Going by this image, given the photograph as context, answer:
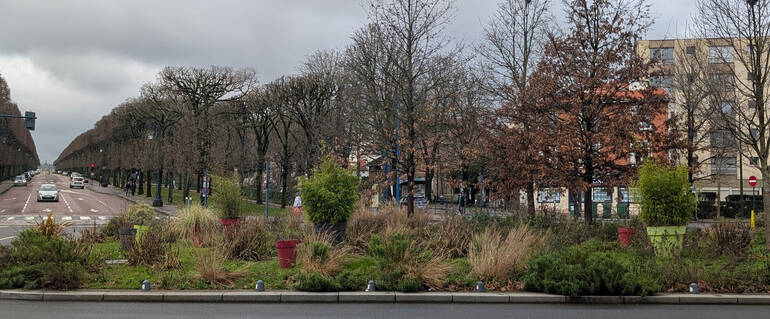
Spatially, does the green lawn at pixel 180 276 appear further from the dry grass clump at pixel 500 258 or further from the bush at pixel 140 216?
the bush at pixel 140 216

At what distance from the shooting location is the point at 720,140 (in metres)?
37.6

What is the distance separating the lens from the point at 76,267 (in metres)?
11.2

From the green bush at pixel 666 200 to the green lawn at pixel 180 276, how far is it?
816cm

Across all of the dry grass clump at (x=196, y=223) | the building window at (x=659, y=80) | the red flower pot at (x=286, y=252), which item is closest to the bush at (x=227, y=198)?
the dry grass clump at (x=196, y=223)

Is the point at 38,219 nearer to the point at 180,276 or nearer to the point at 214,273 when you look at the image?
the point at 180,276

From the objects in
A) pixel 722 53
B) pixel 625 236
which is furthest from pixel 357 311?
pixel 722 53

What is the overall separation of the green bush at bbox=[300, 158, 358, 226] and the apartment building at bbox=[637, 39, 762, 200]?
9.23 meters

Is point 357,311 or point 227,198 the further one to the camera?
point 227,198

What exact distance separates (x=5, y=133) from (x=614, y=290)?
75.6m

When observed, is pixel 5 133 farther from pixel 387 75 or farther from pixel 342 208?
pixel 342 208

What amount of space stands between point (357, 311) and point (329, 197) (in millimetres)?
5359

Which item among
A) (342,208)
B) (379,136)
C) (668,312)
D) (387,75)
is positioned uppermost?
(387,75)

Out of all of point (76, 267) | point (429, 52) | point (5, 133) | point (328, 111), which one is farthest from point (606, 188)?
point (5, 133)

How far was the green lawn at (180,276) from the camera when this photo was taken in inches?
439
